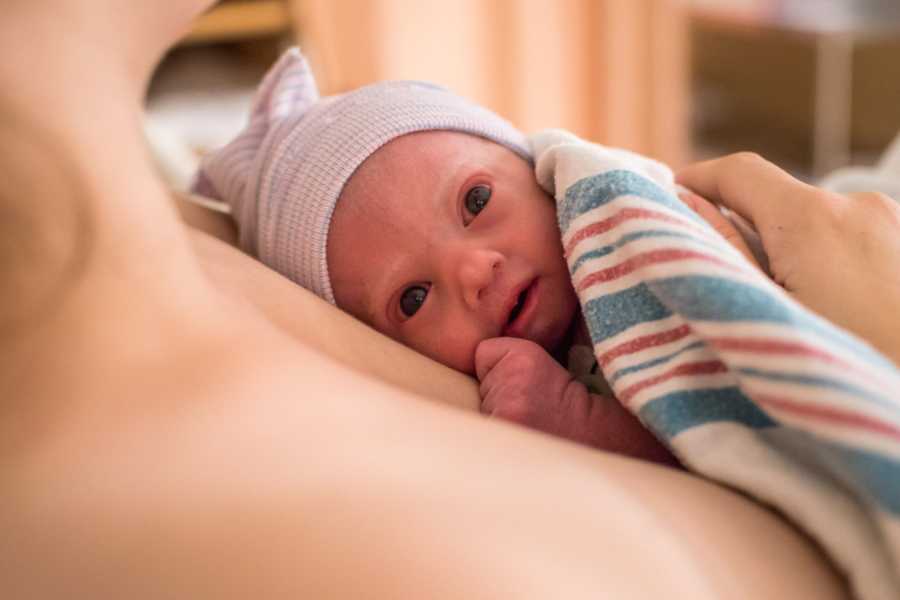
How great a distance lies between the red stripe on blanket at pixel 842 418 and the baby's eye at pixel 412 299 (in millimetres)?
369

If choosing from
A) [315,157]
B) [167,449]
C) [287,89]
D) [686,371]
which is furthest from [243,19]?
[167,449]

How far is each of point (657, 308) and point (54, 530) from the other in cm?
33

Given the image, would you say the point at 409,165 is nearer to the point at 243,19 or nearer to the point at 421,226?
the point at 421,226

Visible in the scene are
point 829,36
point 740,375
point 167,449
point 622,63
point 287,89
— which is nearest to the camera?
point 167,449

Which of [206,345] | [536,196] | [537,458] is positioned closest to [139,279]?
[206,345]

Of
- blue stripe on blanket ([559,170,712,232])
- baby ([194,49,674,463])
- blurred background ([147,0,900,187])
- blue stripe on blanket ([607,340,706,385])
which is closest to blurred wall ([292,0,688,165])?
blurred background ([147,0,900,187])

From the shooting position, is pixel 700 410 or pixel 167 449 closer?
pixel 167 449

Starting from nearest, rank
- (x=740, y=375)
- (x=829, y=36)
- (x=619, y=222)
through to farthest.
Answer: (x=740, y=375), (x=619, y=222), (x=829, y=36)

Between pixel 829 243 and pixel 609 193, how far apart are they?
144mm

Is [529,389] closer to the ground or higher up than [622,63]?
higher up

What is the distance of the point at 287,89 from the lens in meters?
0.94

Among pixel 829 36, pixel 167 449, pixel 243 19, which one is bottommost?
pixel 829 36

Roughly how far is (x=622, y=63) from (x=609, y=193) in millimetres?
2575

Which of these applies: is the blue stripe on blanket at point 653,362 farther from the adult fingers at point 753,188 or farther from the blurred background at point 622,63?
the blurred background at point 622,63
